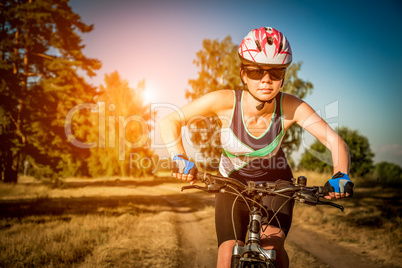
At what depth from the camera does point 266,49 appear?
2.76 metres

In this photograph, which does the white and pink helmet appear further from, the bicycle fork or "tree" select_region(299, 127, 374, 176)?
"tree" select_region(299, 127, 374, 176)

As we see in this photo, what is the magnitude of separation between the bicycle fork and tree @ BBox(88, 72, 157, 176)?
2753cm

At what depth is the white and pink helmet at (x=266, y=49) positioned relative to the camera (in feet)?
9.03

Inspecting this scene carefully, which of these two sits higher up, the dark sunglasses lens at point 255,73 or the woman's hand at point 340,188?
the dark sunglasses lens at point 255,73

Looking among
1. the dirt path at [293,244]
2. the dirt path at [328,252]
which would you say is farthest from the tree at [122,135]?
the dirt path at [328,252]

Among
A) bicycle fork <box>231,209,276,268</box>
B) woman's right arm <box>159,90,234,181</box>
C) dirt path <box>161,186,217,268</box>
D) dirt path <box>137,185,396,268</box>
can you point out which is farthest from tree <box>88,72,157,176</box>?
bicycle fork <box>231,209,276,268</box>

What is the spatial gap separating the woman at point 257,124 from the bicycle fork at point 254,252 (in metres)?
0.29

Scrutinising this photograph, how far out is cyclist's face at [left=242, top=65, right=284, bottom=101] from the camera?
2820 mm

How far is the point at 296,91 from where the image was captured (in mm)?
25906

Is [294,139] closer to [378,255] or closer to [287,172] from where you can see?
[378,255]

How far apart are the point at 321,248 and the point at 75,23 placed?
2198 cm

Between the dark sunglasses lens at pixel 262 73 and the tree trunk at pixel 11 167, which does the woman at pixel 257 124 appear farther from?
the tree trunk at pixel 11 167

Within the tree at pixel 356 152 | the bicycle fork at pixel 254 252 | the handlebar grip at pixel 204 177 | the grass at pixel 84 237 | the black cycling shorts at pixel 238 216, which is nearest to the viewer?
the bicycle fork at pixel 254 252

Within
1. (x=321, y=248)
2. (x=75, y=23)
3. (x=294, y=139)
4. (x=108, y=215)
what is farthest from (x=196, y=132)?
(x=321, y=248)
